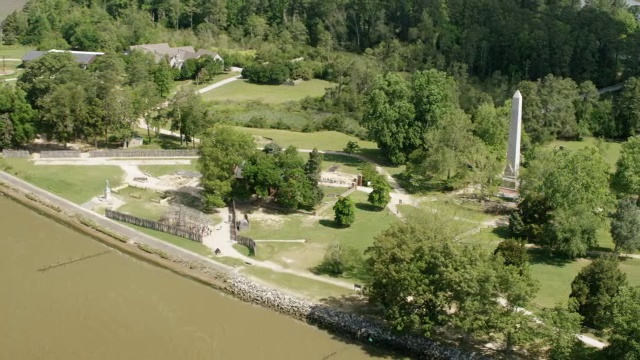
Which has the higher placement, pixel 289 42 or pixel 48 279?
pixel 289 42

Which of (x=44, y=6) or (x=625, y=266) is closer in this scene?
(x=625, y=266)

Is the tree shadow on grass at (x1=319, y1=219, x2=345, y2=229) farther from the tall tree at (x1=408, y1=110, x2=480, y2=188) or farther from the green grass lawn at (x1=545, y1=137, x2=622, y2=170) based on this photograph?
the green grass lawn at (x1=545, y1=137, x2=622, y2=170)

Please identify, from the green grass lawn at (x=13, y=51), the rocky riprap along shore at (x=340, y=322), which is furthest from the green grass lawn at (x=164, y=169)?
the green grass lawn at (x=13, y=51)

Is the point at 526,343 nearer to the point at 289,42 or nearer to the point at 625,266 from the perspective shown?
the point at 625,266

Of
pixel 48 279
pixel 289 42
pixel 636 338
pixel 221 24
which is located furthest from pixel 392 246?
pixel 221 24

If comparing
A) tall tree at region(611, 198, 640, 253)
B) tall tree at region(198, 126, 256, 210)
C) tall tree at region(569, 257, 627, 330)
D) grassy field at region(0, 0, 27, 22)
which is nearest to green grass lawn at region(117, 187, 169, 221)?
tall tree at region(198, 126, 256, 210)

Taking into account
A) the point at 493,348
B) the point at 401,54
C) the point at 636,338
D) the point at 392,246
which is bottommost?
the point at 493,348

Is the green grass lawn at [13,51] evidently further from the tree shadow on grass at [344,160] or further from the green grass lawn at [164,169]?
the tree shadow on grass at [344,160]
